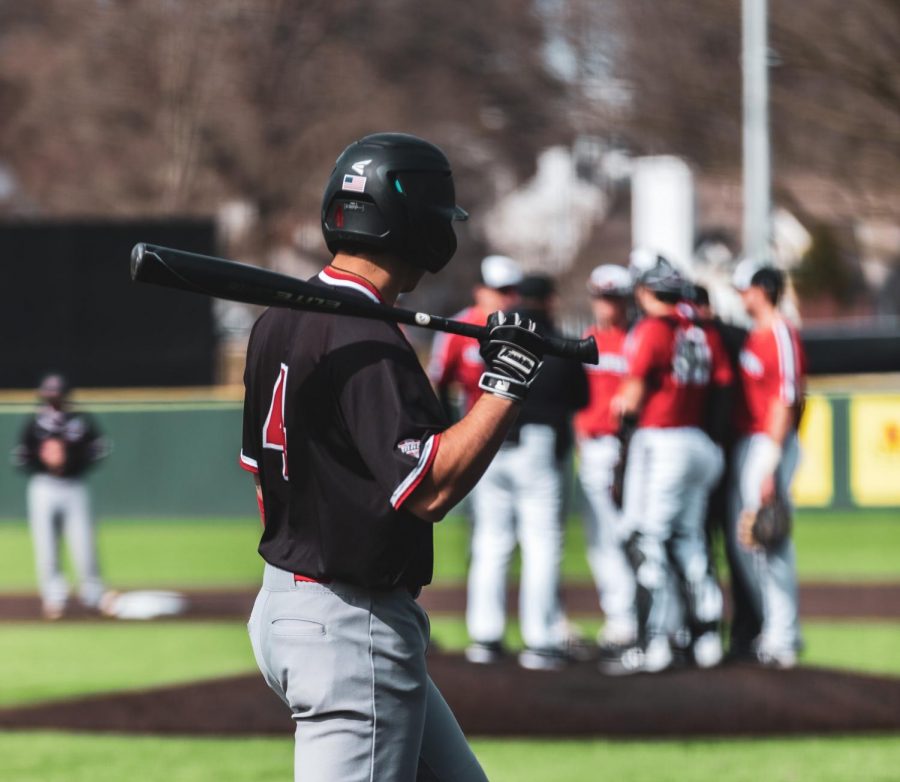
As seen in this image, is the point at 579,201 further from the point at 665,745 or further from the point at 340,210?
the point at 340,210

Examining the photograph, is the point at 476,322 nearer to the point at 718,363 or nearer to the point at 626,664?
the point at 718,363

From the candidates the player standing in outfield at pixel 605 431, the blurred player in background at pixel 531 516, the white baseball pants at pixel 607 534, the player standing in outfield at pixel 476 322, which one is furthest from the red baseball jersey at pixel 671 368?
the player standing in outfield at pixel 605 431

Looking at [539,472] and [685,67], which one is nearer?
[539,472]


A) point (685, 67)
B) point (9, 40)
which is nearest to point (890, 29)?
point (685, 67)

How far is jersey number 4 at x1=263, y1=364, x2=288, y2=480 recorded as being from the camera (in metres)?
3.46

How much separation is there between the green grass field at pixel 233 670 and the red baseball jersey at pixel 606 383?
157 cm

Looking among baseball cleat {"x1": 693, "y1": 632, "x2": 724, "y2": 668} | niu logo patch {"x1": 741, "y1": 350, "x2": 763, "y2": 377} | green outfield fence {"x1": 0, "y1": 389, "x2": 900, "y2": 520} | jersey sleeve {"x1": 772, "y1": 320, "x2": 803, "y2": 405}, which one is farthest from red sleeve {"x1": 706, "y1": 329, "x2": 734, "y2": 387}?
green outfield fence {"x1": 0, "y1": 389, "x2": 900, "y2": 520}

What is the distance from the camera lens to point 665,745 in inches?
265

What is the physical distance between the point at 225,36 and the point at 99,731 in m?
23.2

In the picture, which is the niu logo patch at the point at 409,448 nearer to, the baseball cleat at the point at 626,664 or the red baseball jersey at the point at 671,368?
the red baseball jersey at the point at 671,368

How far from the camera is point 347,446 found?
11.1 ft

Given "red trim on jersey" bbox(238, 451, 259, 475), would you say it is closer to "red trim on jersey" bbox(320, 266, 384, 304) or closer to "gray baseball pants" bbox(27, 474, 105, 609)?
"red trim on jersey" bbox(320, 266, 384, 304)

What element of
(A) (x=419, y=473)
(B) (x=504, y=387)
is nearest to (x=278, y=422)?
(A) (x=419, y=473)

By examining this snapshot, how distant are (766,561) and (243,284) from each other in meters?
5.41
